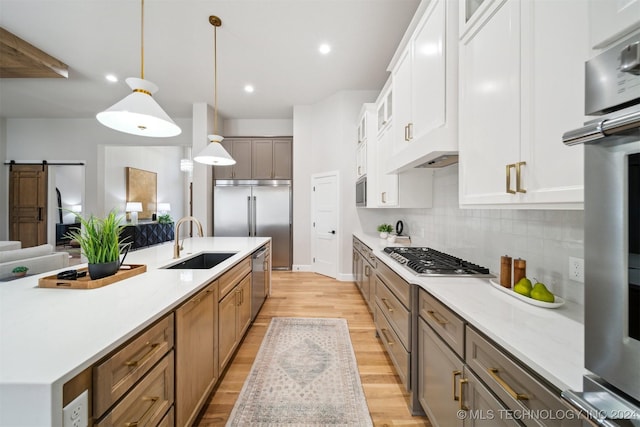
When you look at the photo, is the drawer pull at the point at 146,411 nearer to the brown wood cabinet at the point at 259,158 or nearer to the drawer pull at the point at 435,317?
the drawer pull at the point at 435,317

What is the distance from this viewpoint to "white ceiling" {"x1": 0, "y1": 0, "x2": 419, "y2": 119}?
2.63 m

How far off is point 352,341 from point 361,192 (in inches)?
86.4

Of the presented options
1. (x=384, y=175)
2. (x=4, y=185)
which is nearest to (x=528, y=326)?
(x=384, y=175)

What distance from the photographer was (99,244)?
1.42 meters

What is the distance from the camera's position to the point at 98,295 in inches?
48.3

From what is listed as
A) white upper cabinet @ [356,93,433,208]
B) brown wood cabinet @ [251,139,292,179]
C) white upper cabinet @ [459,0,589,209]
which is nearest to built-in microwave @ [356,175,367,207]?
white upper cabinet @ [356,93,433,208]

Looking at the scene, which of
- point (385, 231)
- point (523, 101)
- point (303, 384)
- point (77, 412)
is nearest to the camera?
point (77, 412)

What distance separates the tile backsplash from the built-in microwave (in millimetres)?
959

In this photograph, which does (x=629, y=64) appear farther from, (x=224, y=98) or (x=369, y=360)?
(x=224, y=98)

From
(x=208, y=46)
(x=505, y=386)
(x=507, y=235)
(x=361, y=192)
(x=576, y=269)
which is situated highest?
(x=208, y=46)

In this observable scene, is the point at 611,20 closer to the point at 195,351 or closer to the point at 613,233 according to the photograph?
the point at 613,233

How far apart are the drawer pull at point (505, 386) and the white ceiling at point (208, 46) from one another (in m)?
3.16

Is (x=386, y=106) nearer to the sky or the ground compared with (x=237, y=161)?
nearer to the sky

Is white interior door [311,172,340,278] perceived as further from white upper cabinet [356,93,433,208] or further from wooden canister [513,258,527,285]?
wooden canister [513,258,527,285]
